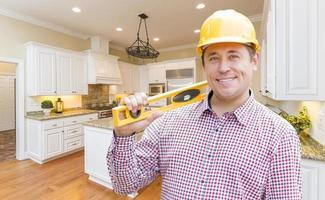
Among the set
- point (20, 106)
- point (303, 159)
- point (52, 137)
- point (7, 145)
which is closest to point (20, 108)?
point (20, 106)

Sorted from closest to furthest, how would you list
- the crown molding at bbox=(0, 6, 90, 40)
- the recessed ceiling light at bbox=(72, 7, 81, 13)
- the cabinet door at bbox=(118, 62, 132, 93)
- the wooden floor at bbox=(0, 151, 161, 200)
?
the wooden floor at bbox=(0, 151, 161, 200) < the recessed ceiling light at bbox=(72, 7, 81, 13) < the crown molding at bbox=(0, 6, 90, 40) < the cabinet door at bbox=(118, 62, 132, 93)

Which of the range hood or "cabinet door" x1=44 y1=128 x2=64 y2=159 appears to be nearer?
"cabinet door" x1=44 y1=128 x2=64 y2=159

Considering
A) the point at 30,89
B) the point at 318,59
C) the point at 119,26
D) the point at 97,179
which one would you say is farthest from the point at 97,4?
the point at 318,59

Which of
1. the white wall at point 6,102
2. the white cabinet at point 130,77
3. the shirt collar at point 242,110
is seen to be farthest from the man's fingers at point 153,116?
the white wall at point 6,102

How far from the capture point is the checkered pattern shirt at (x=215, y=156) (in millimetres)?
607

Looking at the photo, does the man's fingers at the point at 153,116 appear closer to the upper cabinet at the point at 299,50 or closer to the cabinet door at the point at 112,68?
the upper cabinet at the point at 299,50

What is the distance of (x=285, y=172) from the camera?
0.59 meters

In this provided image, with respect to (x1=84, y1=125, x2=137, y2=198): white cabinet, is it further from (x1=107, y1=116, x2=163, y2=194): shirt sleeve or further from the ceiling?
the ceiling

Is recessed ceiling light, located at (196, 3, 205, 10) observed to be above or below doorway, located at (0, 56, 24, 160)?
above

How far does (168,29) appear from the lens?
4.29m

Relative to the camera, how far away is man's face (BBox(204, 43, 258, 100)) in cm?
63

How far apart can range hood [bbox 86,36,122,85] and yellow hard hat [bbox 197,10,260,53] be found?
435cm

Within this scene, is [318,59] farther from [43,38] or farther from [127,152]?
[43,38]

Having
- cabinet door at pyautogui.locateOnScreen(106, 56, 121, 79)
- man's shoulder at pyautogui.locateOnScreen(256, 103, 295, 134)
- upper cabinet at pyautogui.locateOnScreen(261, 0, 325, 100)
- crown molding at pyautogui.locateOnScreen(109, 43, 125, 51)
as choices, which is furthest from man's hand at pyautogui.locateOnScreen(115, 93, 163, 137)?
crown molding at pyautogui.locateOnScreen(109, 43, 125, 51)
